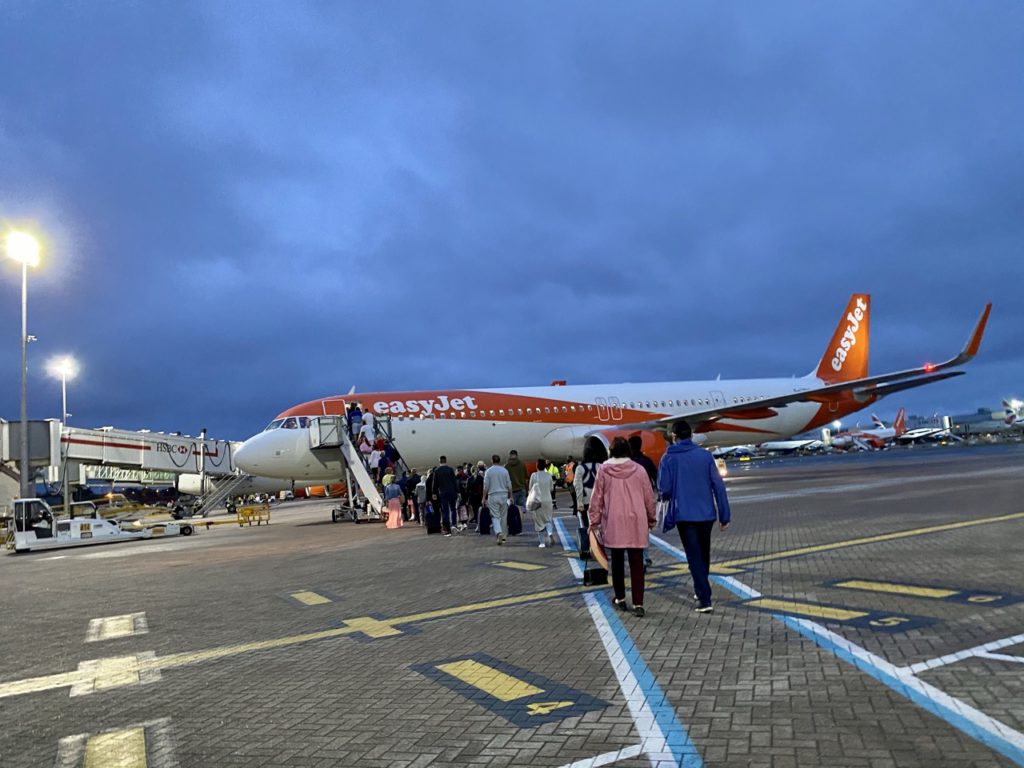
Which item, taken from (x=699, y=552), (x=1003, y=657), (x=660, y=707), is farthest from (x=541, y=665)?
(x=1003, y=657)

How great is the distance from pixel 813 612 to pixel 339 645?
3934 mm

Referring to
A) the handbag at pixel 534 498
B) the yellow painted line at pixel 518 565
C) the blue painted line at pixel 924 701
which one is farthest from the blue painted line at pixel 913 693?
the handbag at pixel 534 498

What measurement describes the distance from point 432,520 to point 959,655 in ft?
38.2

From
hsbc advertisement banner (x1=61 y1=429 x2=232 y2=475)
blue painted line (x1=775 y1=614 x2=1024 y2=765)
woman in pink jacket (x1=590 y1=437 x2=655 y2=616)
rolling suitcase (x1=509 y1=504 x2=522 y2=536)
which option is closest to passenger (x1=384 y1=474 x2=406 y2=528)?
rolling suitcase (x1=509 y1=504 x2=522 y2=536)

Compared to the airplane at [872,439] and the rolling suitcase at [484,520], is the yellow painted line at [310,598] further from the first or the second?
the airplane at [872,439]

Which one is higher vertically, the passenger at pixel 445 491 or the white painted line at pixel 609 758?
the passenger at pixel 445 491

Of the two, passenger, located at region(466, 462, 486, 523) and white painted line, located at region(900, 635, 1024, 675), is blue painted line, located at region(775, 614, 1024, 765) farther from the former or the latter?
passenger, located at region(466, 462, 486, 523)

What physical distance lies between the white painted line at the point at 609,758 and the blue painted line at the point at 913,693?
156 cm

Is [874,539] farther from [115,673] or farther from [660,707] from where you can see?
[115,673]

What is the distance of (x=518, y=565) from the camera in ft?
31.9

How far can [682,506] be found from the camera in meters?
6.49

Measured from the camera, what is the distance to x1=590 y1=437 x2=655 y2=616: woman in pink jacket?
21.3 ft

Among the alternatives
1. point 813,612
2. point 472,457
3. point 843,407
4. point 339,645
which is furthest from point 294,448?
point 843,407

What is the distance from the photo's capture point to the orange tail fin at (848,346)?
3484 cm
